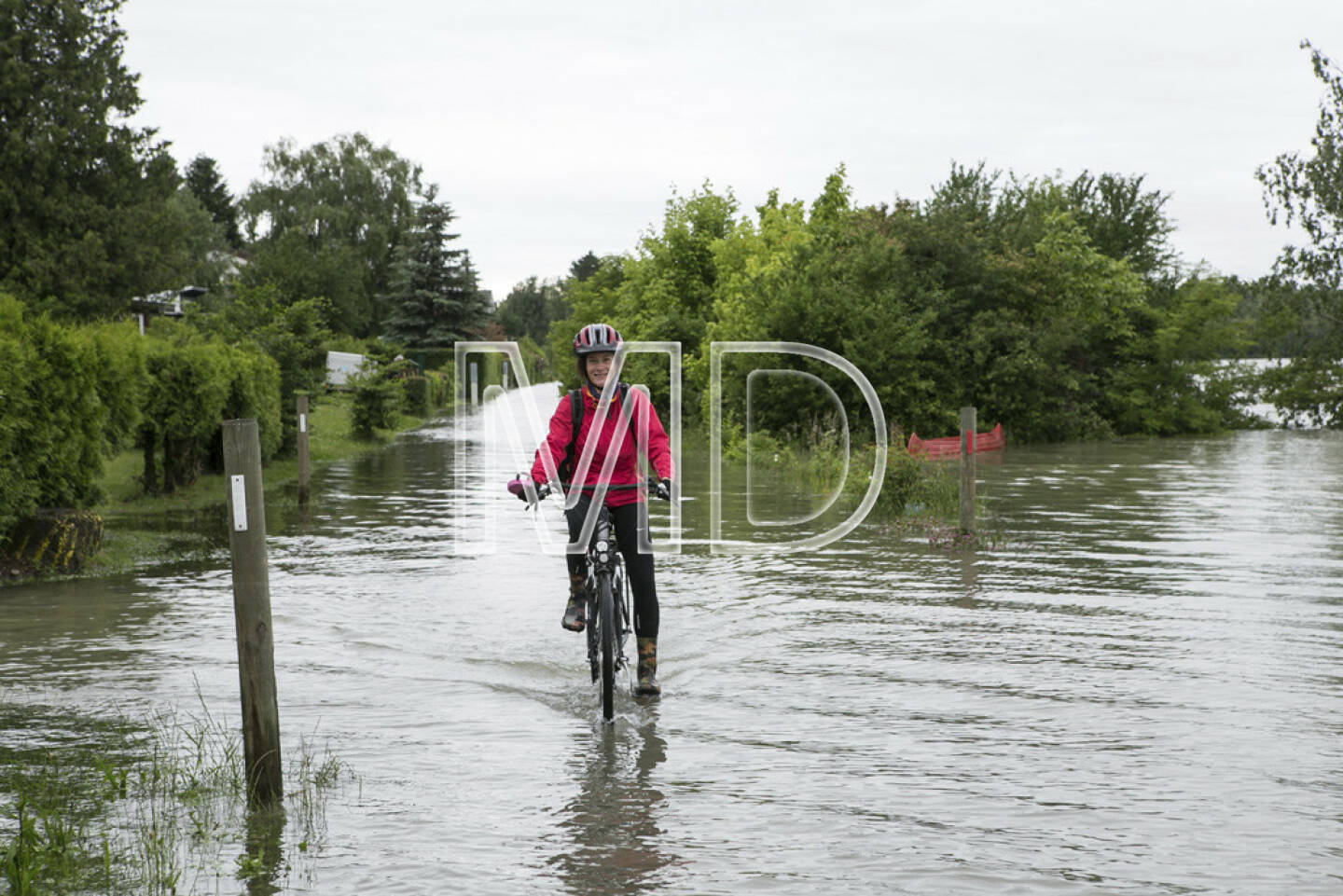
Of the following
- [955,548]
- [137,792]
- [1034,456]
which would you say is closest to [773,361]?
[1034,456]

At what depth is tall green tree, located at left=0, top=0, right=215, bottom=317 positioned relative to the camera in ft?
148

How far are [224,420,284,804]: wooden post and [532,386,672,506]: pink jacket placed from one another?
216 centimetres

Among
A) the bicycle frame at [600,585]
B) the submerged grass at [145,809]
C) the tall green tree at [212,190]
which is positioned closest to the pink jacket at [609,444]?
the bicycle frame at [600,585]

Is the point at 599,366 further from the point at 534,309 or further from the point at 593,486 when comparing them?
the point at 534,309

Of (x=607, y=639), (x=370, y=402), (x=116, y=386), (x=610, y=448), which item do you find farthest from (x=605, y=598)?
(x=370, y=402)

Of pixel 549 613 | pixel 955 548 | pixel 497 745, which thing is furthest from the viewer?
pixel 955 548

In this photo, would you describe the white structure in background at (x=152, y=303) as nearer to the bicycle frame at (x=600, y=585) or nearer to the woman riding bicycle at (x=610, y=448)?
the woman riding bicycle at (x=610, y=448)

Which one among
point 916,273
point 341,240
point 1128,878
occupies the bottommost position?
point 1128,878

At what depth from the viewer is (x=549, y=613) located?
35.3 feet

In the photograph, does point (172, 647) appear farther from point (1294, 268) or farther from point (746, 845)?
point (1294, 268)

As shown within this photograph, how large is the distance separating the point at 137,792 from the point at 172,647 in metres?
3.47

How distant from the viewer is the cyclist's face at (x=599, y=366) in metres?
7.57

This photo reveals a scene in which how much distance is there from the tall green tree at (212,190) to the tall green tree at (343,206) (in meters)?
27.2

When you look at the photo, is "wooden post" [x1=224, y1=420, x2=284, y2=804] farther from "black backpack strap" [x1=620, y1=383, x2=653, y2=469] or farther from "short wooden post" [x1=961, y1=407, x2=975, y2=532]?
"short wooden post" [x1=961, y1=407, x2=975, y2=532]
